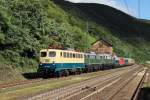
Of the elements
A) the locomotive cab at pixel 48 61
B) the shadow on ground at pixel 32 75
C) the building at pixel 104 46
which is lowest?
the shadow on ground at pixel 32 75

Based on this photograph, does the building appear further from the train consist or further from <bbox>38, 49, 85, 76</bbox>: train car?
<bbox>38, 49, 85, 76</bbox>: train car

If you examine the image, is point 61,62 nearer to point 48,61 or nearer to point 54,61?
point 54,61

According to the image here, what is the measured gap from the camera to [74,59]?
2301 inches

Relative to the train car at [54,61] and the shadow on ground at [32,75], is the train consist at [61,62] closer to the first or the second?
the train car at [54,61]

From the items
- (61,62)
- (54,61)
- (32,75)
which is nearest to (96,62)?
(32,75)

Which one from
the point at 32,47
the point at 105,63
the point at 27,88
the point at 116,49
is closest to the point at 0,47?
the point at 32,47

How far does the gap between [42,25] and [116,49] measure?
133 metres

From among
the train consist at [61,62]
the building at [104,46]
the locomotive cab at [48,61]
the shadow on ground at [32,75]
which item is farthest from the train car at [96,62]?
the building at [104,46]

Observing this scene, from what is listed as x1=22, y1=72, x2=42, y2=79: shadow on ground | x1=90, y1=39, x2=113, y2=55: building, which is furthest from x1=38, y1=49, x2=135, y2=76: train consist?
x1=90, y1=39, x2=113, y2=55: building

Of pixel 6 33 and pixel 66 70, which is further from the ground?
pixel 6 33

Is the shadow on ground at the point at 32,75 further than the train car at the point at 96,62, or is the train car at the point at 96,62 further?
the train car at the point at 96,62

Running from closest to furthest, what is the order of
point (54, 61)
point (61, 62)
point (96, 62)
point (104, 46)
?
point (54, 61)
point (61, 62)
point (96, 62)
point (104, 46)

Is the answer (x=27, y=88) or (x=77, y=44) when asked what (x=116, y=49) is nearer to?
(x=77, y=44)

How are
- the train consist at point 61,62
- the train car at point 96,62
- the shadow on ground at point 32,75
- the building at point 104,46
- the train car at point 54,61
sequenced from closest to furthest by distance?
the train car at point 54,61
the train consist at point 61,62
the shadow on ground at point 32,75
the train car at point 96,62
the building at point 104,46
